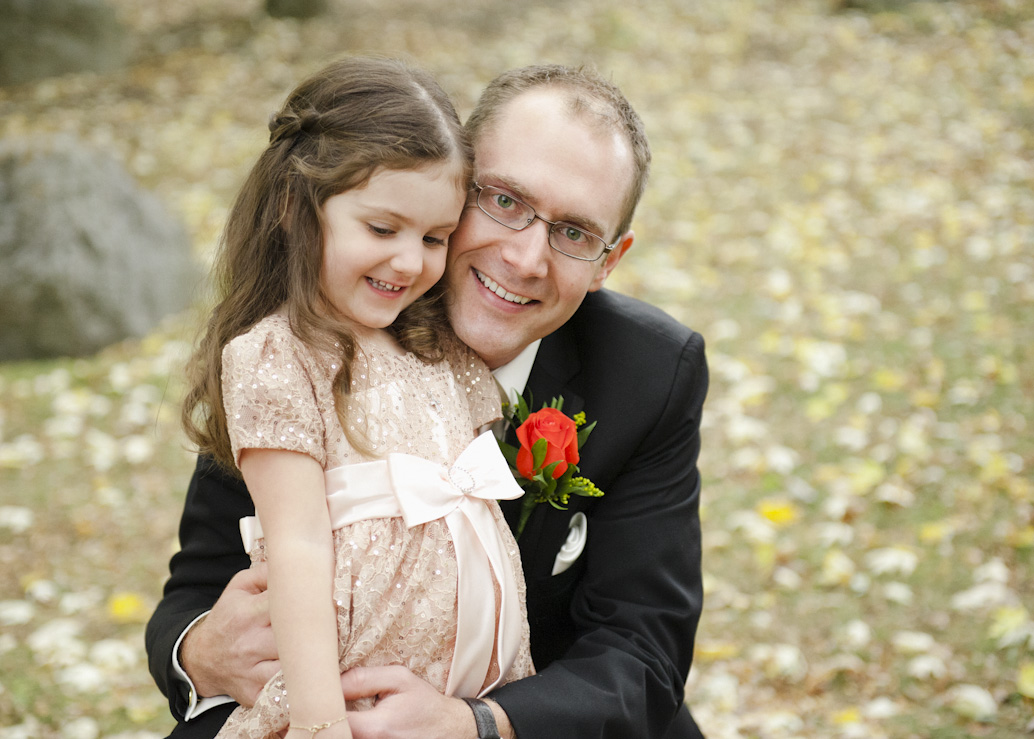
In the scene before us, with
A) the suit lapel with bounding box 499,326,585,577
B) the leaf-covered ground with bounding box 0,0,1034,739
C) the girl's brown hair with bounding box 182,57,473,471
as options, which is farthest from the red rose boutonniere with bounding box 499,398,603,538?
the leaf-covered ground with bounding box 0,0,1034,739

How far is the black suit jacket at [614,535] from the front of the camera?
7.69 ft

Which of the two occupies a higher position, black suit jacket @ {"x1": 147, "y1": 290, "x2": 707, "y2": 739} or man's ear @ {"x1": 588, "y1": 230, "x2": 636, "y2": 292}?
man's ear @ {"x1": 588, "y1": 230, "x2": 636, "y2": 292}

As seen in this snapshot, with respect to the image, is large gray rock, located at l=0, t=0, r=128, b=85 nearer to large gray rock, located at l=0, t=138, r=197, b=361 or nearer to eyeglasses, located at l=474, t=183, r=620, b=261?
large gray rock, located at l=0, t=138, r=197, b=361

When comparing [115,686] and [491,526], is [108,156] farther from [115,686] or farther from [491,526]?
[491,526]

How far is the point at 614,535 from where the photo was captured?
2.42 meters

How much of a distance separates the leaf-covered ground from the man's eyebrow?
0.27m

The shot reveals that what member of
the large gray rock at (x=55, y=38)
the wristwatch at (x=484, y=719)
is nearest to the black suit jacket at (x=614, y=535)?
the wristwatch at (x=484, y=719)

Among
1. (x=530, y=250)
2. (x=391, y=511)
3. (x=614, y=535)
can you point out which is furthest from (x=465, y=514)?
(x=530, y=250)

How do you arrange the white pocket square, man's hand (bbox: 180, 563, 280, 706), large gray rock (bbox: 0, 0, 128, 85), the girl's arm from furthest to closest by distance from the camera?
large gray rock (bbox: 0, 0, 128, 85) < the white pocket square < man's hand (bbox: 180, 563, 280, 706) < the girl's arm

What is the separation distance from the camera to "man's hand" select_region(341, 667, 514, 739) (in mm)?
1862

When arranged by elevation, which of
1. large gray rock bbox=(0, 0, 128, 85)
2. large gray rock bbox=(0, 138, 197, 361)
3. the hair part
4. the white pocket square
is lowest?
large gray rock bbox=(0, 138, 197, 361)

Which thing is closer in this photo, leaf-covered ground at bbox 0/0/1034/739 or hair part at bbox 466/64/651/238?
hair part at bbox 466/64/651/238

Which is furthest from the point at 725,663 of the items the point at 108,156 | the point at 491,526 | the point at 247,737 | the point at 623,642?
the point at 108,156

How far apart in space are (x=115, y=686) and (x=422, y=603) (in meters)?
2.41
